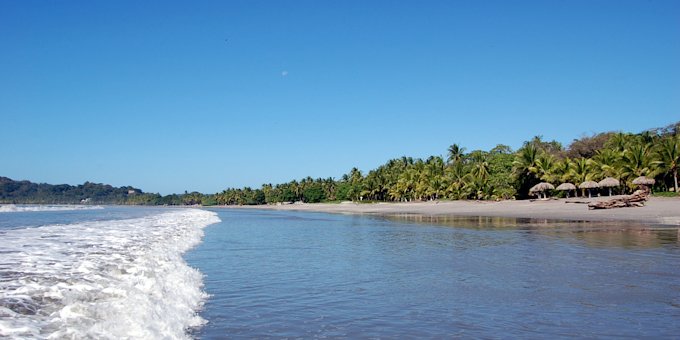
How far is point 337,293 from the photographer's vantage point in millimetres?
9172

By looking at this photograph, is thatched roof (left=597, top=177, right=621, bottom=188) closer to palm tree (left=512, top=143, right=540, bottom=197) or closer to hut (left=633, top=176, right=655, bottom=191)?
hut (left=633, top=176, right=655, bottom=191)

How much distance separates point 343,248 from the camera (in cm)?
1775

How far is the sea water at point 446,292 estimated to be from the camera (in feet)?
21.9

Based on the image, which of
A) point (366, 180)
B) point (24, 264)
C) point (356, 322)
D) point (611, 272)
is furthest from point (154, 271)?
point (366, 180)

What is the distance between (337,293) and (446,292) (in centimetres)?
201

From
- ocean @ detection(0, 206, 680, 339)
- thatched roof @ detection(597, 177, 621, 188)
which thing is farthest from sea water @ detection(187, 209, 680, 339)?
thatched roof @ detection(597, 177, 621, 188)

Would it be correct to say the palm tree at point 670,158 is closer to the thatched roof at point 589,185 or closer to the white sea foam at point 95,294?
the thatched roof at point 589,185

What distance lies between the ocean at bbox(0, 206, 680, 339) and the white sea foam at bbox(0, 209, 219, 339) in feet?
0.08

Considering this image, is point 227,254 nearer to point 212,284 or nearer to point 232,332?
point 212,284

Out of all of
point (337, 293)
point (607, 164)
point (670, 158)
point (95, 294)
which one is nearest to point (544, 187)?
point (607, 164)

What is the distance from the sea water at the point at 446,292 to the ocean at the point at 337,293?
29 mm

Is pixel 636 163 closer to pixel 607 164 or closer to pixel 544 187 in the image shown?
pixel 607 164

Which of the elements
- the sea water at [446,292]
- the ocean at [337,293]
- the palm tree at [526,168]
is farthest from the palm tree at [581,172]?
the ocean at [337,293]

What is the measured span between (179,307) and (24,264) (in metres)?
5.15
